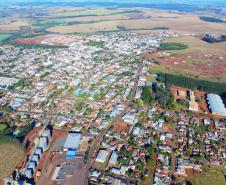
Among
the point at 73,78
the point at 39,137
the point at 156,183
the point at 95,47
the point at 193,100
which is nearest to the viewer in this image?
the point at 156,183

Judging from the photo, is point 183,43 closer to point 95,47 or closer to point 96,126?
point 95,47

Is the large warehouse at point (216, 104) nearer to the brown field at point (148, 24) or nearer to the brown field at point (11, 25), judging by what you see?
the brown field at point (148, 24)

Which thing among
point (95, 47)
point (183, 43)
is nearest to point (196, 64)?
point (183, 43)

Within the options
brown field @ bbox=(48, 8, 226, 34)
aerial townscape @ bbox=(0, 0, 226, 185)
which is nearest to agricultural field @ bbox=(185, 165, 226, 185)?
aerial townscape @ bbox=(0, 0, 226, 185)

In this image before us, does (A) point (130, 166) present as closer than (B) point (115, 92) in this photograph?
Yes

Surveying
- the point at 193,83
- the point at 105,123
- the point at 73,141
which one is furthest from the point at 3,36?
the point at 73,141

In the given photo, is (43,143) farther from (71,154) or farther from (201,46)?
(201,46)
